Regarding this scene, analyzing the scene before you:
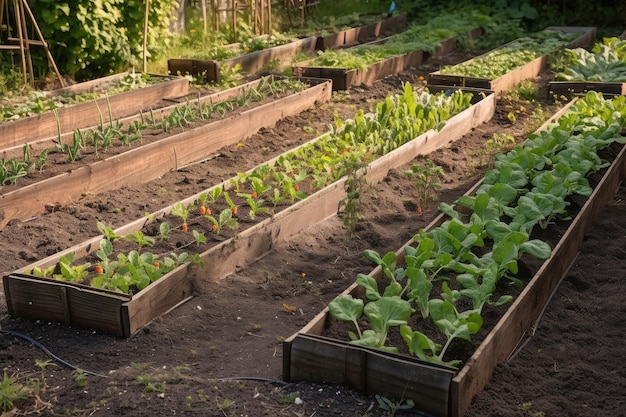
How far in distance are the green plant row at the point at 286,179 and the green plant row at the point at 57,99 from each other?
2.37m

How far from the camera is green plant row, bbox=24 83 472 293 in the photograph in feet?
15.8

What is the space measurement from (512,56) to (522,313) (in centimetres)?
746

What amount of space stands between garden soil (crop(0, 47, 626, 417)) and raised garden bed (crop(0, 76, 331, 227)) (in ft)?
0.36

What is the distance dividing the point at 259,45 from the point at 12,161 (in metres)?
5.84

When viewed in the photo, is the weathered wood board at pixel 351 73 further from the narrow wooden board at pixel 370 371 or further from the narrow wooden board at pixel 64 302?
the narrow wooden board at pixel 370 371

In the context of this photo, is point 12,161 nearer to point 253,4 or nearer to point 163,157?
point 163,157

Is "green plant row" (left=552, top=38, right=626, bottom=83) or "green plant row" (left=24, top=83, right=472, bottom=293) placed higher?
"green plant row" (left=552, top=38, right=626, bottom=83)

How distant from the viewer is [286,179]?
6074 mm

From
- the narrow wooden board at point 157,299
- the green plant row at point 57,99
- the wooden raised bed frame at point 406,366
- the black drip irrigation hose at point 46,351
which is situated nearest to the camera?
the wooden raised bed frame at point 406,366

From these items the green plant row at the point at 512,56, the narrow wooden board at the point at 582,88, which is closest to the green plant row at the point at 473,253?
the narrow wooden board at the point at 582,88

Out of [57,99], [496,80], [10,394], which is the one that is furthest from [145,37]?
[10,394]

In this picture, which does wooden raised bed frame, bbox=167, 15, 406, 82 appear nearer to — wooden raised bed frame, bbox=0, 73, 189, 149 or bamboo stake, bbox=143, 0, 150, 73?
bamboo stake, bbox=143, 0, 150, 73

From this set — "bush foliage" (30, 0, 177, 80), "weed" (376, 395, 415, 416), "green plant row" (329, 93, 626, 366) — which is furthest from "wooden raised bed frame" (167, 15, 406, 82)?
"weed" (376, 395, 415, 416)

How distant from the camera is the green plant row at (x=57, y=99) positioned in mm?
7949
